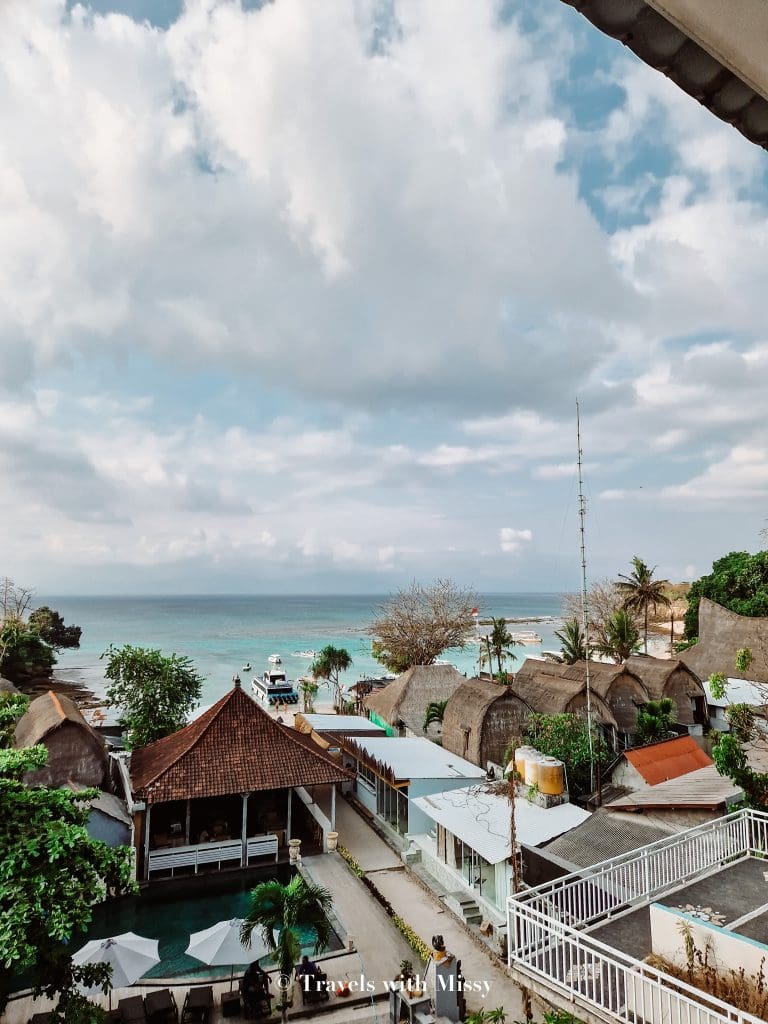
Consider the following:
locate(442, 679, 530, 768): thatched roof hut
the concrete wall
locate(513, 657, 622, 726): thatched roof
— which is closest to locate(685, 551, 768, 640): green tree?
locate(513, 657, 622, 726): thatched roof

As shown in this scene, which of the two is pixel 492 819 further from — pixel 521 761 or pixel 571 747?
pixel 571 747

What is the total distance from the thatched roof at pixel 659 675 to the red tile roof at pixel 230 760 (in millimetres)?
17540

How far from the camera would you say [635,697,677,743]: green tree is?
74.6ft

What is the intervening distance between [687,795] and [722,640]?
24782mm

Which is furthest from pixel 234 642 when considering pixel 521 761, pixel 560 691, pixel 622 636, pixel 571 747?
pixel 521 761

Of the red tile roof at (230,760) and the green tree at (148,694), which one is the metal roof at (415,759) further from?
the green tree at (148,694)

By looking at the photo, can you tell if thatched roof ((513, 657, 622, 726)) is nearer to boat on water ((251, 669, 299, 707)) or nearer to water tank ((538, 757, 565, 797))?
water tank ((538, 757, 565, 797))

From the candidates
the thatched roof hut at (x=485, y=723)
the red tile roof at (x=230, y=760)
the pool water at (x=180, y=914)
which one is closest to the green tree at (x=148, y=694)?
the red tile roof at (x=230, y=760)

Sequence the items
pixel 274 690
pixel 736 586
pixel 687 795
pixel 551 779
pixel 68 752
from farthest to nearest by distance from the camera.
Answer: pixel 274 690, pixel 736 586, pixel 68 752, pixel 551 779, pixel 687 795

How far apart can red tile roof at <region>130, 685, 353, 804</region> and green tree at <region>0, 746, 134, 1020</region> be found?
6.99 meters

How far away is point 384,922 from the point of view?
1331 centimetres

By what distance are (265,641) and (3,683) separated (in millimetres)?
77286

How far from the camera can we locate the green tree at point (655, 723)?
22.8 meters

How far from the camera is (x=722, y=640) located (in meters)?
34.2
